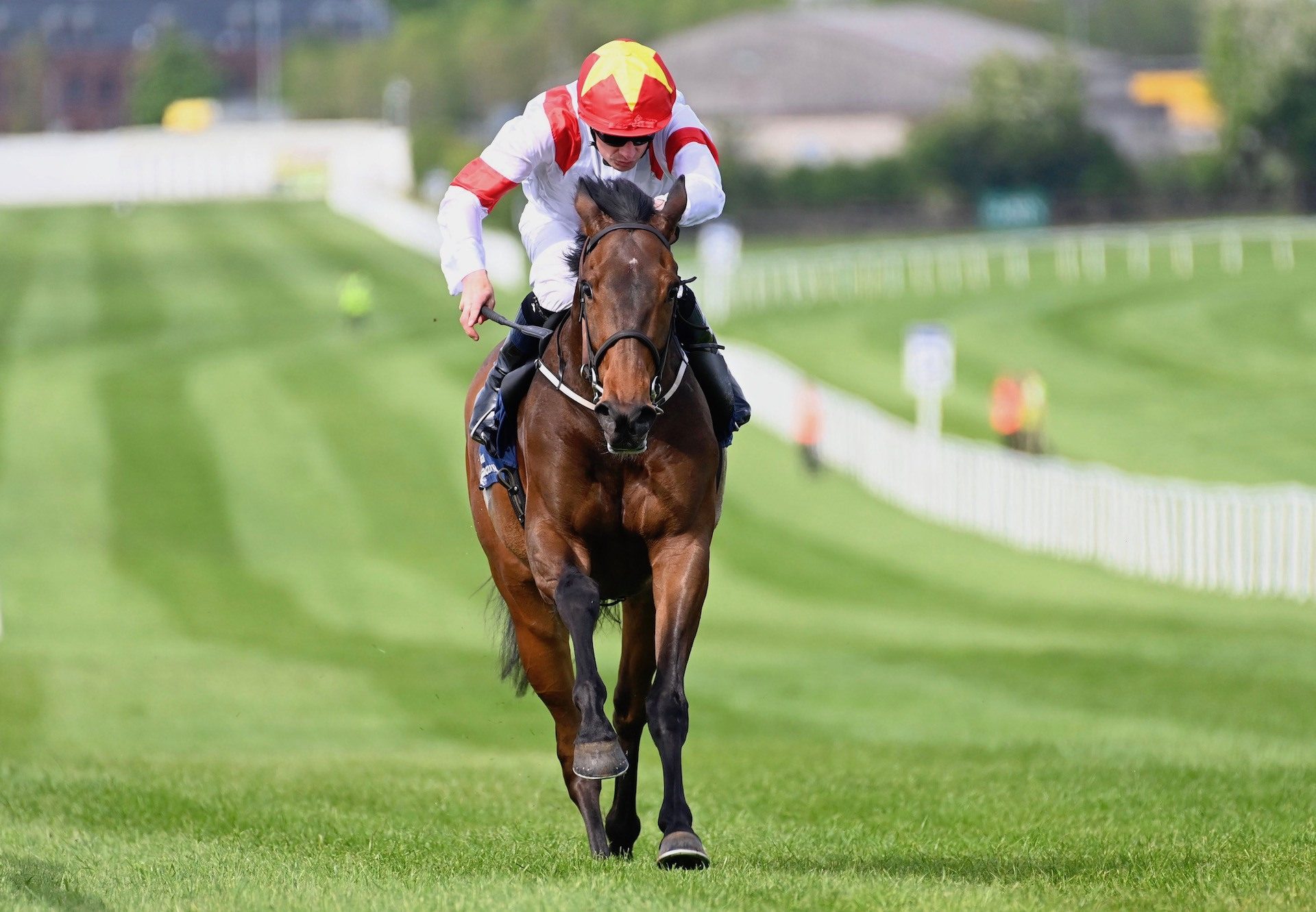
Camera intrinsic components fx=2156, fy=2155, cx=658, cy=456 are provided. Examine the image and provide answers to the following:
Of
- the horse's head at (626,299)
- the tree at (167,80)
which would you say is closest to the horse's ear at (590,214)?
the horse's head at (626,299)

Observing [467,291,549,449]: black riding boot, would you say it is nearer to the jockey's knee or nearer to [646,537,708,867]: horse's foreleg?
the jockey's knee

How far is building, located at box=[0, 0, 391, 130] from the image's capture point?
160500 mm

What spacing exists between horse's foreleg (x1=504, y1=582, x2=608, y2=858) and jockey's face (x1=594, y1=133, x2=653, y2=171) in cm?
173

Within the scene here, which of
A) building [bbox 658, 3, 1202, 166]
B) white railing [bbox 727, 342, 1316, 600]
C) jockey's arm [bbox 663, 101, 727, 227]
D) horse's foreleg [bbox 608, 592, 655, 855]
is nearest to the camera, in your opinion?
jockey's arm [bbox 663, 101, 727, 227]

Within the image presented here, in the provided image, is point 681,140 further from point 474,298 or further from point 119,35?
point 119,35

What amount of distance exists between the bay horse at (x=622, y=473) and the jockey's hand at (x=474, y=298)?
27 cm

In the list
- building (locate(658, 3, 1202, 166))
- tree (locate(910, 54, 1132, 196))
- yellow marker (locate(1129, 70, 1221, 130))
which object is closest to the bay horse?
tree (locate(910, 54, 1132, 196))

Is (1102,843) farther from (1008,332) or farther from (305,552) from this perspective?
(1008,332)

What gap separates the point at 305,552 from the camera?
2684 cm

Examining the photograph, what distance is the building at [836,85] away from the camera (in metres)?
103

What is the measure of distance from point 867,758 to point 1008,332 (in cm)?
3651

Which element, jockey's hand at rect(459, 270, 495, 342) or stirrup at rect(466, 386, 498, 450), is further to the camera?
stirrup at rect(466, 386, 498, 450)

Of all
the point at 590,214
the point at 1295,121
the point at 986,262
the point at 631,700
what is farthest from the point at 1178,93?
the point at 590,214

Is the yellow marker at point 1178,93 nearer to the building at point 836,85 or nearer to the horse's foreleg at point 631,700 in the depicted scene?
the building at point 836,85
